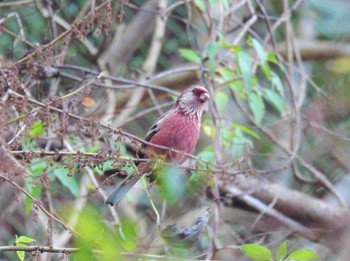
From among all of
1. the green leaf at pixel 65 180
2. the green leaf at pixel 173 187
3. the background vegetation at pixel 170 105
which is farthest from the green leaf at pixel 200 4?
the green leaf at pixel 173 187

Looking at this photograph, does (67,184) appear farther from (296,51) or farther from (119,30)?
(296,51)

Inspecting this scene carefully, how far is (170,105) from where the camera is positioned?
327cm

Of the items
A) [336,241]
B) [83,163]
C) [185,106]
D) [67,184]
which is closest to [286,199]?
[185,106]

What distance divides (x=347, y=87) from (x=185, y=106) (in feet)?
4.00

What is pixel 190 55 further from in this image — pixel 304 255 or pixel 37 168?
pixel 304 255

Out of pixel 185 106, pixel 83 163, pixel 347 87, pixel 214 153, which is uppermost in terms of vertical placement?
pixel 347 87

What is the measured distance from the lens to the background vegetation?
1785 mm

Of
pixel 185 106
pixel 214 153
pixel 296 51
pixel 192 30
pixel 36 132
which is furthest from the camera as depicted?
pixel 296 51

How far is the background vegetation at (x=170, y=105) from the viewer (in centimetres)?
179

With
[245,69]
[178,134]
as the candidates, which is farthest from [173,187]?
[245,69]

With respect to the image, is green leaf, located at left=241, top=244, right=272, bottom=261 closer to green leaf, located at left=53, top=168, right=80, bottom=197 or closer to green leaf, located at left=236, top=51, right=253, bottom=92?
green leaf, located at left=53, top=168, right=80, bottom=197

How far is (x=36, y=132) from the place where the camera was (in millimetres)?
2275

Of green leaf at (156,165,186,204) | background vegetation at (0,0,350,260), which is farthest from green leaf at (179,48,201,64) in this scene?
green leaf at (156,165,186,204)

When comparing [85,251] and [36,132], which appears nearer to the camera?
[85,251]
